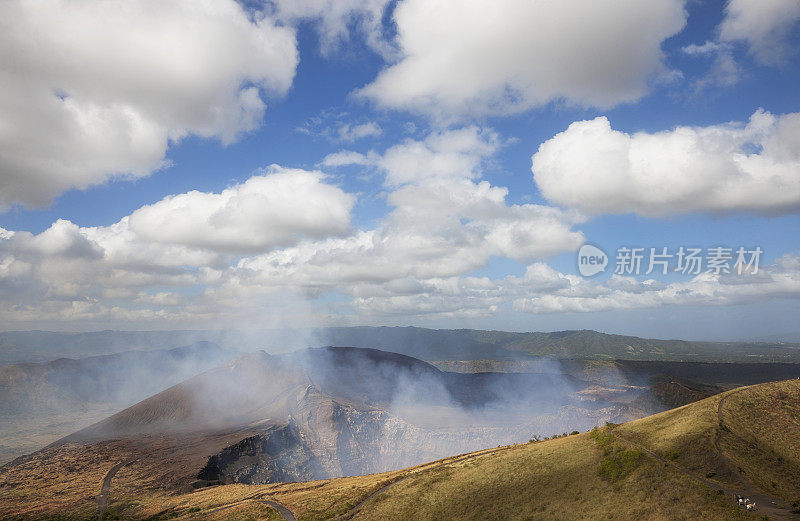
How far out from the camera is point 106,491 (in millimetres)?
95938

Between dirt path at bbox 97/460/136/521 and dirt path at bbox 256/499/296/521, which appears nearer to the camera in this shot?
dirt path at bbox 256/499/296/521

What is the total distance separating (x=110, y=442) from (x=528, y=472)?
148403 mm

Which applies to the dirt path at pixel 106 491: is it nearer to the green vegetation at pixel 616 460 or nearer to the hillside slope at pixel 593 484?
the hillside slope at pixel 593 484

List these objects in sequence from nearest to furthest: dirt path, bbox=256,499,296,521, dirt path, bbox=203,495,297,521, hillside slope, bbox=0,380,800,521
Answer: hillside slope, bbox=0,380,800,521 < dirt path, bbox=256,499,296,521 < dirt path, bbox=203,495,297,521

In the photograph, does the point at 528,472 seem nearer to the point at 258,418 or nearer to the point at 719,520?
the point at 719,520

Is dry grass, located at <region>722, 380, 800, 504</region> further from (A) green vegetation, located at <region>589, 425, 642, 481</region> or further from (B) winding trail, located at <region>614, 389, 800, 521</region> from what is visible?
(A) green vegetation, located at <region>589, 425, 642, 481</region>

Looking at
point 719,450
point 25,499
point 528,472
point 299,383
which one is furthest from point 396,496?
point 299,383

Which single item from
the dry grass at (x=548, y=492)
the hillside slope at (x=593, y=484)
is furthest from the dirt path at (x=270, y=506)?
the dry grass at (x=548, y=492)

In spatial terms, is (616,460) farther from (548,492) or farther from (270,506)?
(270,506)

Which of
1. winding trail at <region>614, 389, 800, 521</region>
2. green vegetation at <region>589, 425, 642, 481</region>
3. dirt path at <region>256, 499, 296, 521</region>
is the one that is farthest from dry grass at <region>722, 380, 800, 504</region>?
dirt path at <region>256, 499, 296, 521</region>

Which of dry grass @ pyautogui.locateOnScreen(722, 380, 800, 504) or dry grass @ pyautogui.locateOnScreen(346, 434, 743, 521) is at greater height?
dry grass @ pyautogui.locateOnScreen(722, 380, 800, 504)

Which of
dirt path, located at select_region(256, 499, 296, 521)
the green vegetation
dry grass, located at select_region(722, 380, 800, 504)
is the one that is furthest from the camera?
dirt path, located at select_region(256, 499, 296, 521)

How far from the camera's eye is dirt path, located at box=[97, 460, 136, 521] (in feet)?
273

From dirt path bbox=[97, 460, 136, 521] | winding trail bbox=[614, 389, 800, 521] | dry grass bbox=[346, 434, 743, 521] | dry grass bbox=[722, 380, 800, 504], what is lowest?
dirt path bbox=[97, 460, 136, 521]
